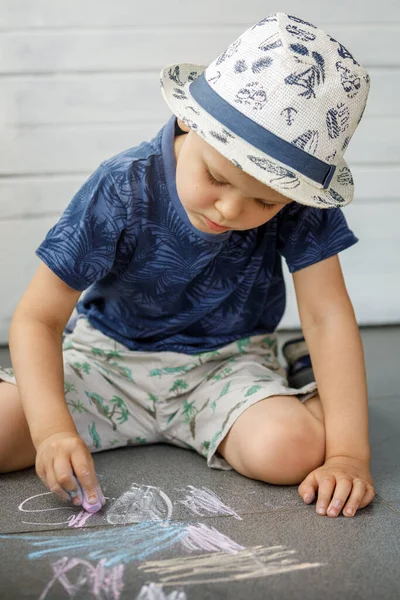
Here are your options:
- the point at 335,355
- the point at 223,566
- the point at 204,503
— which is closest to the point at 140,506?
the point at 204,503

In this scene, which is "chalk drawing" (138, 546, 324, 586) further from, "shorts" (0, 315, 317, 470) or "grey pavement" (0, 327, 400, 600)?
"shorts" (0, 315, 317, 470)

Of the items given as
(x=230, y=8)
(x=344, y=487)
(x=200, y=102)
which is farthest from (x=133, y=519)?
(x=230, y=8)

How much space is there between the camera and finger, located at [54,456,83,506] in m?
0.94

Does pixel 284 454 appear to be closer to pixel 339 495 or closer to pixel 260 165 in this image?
pixel 339 495

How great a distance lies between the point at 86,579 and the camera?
80cm

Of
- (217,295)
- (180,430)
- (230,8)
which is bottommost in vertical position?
(180,430)

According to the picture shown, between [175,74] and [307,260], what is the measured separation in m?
0.32

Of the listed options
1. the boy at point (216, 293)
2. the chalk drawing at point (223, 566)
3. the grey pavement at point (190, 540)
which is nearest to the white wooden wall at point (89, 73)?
the boy at point (216, 293)

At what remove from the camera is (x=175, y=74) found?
42.5 inches

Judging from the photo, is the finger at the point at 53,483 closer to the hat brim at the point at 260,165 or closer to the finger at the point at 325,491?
the finger at the point at 325,491

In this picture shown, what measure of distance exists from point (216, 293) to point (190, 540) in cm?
43

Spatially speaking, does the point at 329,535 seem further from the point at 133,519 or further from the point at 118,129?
the point at 118,129

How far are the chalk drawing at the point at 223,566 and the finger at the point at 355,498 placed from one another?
5.2 inches

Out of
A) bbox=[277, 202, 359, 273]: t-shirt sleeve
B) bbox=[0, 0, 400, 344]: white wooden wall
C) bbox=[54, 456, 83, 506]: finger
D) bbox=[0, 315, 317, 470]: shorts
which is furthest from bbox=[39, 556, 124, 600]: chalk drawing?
bbox=[0, 0, 400, 344]: white wooden wall
